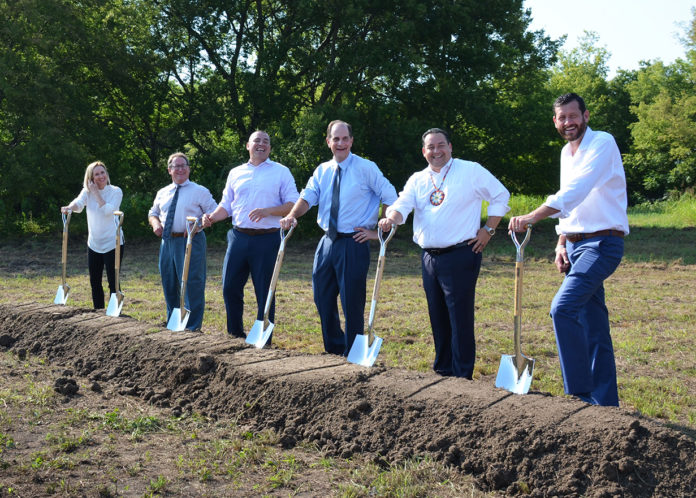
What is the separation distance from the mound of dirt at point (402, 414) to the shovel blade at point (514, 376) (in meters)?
0.11

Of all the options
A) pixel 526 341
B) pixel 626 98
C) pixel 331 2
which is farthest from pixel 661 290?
pixel 626 98

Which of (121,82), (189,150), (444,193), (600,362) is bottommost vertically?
(600,362)

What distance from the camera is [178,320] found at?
6602mm

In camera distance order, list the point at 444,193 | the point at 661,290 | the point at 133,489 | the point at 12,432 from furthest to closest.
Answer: the point at 661,290
the point at 444,193
the point at 12,432
the point at 133,489

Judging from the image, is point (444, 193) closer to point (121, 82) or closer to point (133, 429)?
point (133, 429)

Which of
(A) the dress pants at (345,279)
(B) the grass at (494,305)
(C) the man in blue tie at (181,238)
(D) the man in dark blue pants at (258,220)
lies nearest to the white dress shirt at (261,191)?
(D) the man in dark blue pants at (258,220)

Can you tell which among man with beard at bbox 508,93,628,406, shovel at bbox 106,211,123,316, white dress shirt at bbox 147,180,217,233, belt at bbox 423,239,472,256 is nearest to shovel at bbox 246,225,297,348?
belt at bbox 423,239,472,256

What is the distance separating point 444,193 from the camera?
16.4 ft

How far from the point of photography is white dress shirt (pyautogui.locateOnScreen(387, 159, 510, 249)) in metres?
4.98

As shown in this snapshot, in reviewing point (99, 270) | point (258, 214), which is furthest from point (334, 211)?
point (99, 270)

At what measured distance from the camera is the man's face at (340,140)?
5648mm

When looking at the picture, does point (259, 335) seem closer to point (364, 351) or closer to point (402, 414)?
point (364, 351)

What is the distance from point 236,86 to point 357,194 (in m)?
14.2

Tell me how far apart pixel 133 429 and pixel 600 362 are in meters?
2.99
